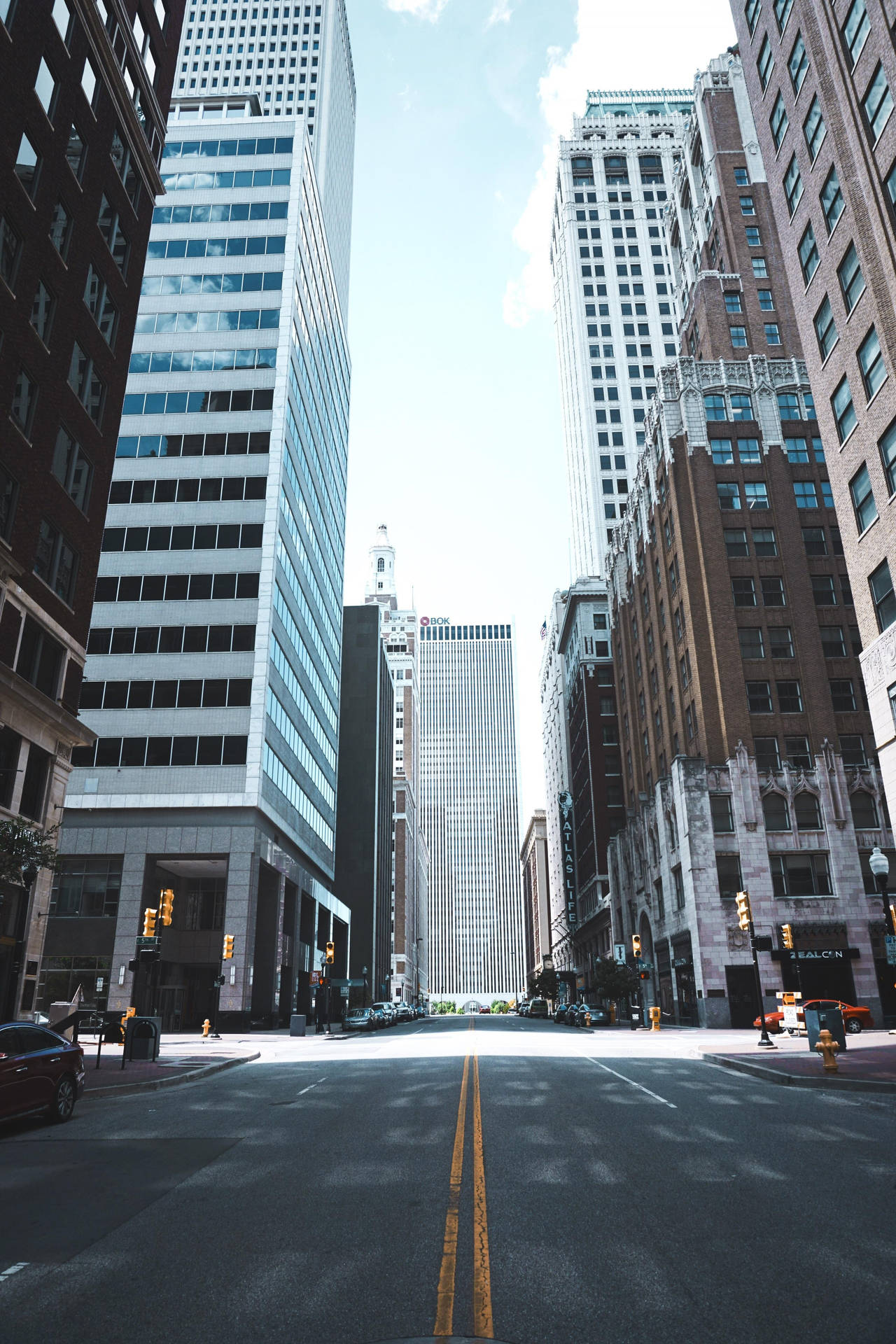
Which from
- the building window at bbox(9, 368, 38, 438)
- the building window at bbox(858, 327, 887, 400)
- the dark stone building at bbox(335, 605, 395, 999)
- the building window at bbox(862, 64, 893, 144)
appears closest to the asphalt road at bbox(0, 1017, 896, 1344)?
the building window at bbox(9, 368, 38, 438)

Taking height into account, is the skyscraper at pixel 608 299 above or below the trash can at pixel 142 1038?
above

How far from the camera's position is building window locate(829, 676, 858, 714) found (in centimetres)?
5784

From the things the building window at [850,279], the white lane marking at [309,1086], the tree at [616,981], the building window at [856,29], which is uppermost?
the building window at [856,29]

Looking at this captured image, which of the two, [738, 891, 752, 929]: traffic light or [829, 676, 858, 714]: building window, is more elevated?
[829, 676, 858, 714]: building window

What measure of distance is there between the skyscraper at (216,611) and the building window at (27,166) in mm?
30302

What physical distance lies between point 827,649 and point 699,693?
28.0 feet

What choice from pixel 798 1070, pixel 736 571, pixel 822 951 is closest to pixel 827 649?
pixel 736 571

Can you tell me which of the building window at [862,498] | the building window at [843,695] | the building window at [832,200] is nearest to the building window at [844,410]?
the building window at [862,498]

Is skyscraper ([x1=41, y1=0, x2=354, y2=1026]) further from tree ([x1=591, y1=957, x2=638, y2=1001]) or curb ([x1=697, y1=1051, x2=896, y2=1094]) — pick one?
curb ([x1=697, y1=1051, x2=896, y2=1094])

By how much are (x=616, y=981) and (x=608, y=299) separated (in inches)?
4208

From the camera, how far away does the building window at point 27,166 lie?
27.2m

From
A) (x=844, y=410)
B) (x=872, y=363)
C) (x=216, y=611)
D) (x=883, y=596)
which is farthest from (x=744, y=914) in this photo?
(x=216, y=611)

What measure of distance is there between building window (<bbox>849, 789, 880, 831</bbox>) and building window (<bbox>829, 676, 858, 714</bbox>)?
521 centimetres

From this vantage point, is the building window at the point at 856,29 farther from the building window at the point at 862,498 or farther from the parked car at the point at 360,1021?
the parked car at the point at 360,1021
